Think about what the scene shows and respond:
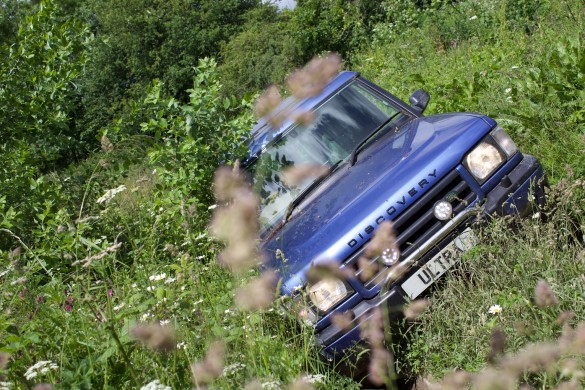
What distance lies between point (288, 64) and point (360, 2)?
315 cm

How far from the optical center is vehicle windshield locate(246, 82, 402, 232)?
4656mm

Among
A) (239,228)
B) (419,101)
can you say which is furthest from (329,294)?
(239,228)

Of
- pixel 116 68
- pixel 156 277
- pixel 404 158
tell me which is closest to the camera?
pixel 156 277

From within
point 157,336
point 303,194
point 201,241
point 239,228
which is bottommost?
point 201,241

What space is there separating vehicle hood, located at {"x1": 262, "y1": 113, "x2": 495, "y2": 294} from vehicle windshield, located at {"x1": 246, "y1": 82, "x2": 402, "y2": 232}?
19 centimetres

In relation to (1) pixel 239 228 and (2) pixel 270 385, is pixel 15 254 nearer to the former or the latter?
(2) pixel 270 385

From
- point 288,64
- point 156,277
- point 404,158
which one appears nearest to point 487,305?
point 404,158

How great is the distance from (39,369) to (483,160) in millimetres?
2674

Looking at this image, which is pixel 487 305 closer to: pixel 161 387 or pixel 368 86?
pixel 161 387

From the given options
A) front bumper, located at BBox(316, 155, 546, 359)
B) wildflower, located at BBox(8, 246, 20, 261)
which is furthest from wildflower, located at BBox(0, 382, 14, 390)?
front bumper, located at BBox(316, 155, 546, 359)

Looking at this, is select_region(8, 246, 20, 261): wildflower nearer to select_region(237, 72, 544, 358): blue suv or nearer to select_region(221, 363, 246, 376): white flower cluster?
select_region(237, 72, 544, 358): blue suv

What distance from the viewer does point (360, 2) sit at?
21.0m

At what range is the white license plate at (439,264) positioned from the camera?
371 cm

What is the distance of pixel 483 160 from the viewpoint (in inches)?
167
